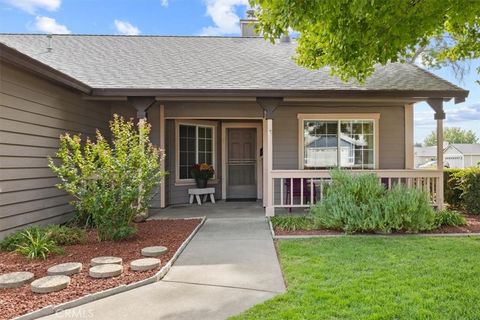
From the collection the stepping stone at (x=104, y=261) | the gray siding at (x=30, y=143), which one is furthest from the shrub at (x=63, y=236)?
the stepping stone at (x=104, y=261)

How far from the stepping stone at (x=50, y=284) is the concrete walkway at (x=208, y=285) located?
472 mm

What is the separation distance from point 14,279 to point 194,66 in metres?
6.47

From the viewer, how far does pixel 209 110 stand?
8984 millimetres

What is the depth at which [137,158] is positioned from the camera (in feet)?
18.7

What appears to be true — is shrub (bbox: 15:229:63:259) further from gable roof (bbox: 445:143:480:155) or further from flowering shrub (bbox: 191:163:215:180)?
gable roof (bbox: 445:143:480:155)

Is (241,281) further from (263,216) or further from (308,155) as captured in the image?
(308,155)

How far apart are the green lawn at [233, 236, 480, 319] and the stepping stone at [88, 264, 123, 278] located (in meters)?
1.71

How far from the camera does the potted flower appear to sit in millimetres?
9547

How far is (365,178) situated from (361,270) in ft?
9.07

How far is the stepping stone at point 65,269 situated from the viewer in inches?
153

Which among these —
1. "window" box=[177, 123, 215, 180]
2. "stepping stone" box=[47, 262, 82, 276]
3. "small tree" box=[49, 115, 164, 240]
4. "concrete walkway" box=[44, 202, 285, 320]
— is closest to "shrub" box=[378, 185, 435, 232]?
"concrete walkway" box=[44, 202, 285, 320]

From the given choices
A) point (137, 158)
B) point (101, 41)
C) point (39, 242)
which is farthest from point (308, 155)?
point (101, 41)

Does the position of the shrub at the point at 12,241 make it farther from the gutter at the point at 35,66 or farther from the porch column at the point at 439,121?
the porch column at the point at 439,121

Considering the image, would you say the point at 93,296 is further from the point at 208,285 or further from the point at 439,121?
the point at 439,121
